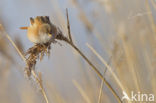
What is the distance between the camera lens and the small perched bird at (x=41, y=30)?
442mm

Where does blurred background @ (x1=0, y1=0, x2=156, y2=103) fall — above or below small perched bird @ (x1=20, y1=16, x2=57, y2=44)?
below

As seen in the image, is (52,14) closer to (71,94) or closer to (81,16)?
(81,16)

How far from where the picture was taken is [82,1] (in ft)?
3.94

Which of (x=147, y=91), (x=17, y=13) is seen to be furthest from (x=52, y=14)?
(x=147, y=91)

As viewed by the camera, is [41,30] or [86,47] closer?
[41,30]

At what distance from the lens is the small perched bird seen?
44cm

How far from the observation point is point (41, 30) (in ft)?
1.45

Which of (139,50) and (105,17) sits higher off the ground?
(105,17)

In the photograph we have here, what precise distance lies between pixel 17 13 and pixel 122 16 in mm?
787

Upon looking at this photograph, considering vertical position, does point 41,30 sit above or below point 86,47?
above

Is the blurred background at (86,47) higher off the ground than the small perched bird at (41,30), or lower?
lower

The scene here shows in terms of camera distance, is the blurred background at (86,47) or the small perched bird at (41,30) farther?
the blurred background at (86,47)

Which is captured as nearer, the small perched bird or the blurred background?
the small perched bird

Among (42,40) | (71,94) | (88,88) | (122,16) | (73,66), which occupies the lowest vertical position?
(71,94)
